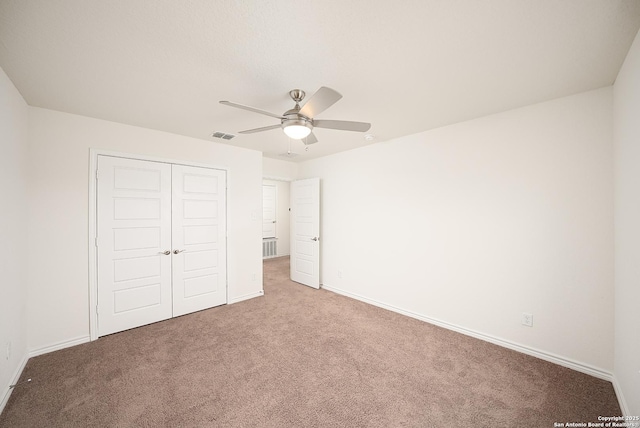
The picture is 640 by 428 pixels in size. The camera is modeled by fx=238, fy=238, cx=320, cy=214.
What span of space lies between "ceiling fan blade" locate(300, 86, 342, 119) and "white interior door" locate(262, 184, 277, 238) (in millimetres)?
5586

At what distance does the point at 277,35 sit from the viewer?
1466mm

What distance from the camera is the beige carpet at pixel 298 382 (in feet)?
5.62

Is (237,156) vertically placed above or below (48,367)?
above

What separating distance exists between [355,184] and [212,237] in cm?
249

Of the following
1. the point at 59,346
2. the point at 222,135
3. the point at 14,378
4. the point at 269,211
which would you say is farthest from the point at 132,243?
the point at 269,211

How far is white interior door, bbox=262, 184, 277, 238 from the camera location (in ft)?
23.8

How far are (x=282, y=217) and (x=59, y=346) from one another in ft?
18.1

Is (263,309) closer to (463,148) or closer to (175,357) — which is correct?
(175,357)

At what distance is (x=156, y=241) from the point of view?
3.22 metres

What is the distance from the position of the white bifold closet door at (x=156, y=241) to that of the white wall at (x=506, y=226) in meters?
2.48

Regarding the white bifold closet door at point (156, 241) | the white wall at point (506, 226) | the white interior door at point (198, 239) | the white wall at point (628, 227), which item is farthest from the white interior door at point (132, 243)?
the white wall at point (628, 227)

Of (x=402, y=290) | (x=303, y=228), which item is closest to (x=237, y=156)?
(x=303, y=228)

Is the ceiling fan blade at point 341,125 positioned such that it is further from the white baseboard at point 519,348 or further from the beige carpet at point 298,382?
the white baseboard at point 519,348

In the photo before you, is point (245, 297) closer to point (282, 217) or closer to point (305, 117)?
point (305, 117)
